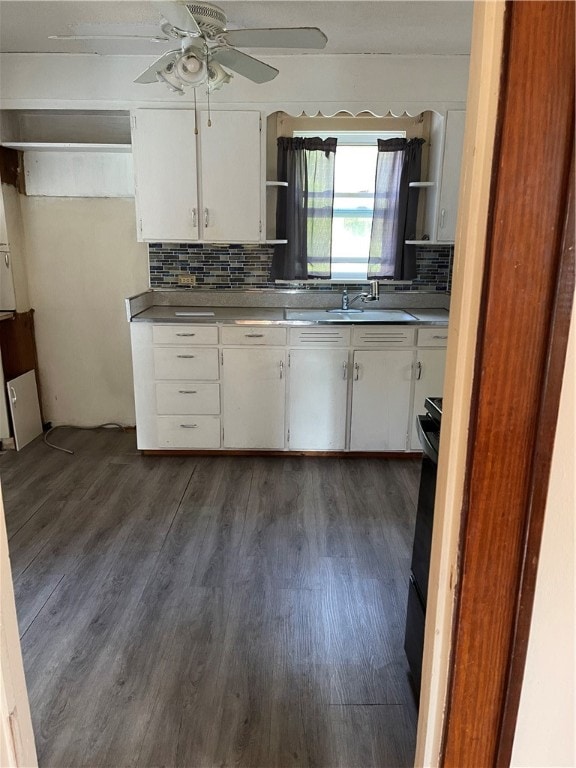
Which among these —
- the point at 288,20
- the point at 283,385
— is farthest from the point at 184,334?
the point at 288,20

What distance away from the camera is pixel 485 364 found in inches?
26.4

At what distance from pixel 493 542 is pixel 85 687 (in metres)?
1.53

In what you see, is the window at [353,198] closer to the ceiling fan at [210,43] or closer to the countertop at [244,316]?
the countertop at [244,316]

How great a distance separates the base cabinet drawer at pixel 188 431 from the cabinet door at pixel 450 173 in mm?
1937

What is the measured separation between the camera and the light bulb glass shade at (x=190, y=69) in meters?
2.13

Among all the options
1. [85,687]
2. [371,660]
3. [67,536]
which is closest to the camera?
[85,687]

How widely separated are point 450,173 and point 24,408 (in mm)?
3278

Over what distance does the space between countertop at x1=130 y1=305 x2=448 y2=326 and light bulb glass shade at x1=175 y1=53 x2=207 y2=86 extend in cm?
138

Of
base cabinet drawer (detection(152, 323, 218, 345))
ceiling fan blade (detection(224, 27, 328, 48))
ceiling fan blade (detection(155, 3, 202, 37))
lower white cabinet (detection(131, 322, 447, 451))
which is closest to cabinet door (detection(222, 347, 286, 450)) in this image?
lower white cabinet (detection(131, 322, 447, 451))

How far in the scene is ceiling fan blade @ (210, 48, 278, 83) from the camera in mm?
2240

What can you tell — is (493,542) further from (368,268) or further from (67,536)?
(368,268)

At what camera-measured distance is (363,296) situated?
145 inches

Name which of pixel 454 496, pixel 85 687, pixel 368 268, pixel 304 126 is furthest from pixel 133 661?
pixel 304 126

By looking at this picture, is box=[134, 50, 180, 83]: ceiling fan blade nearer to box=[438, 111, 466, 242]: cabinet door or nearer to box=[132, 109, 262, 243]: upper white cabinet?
box=[132, 109, 262, 243]: upper white cabinet
